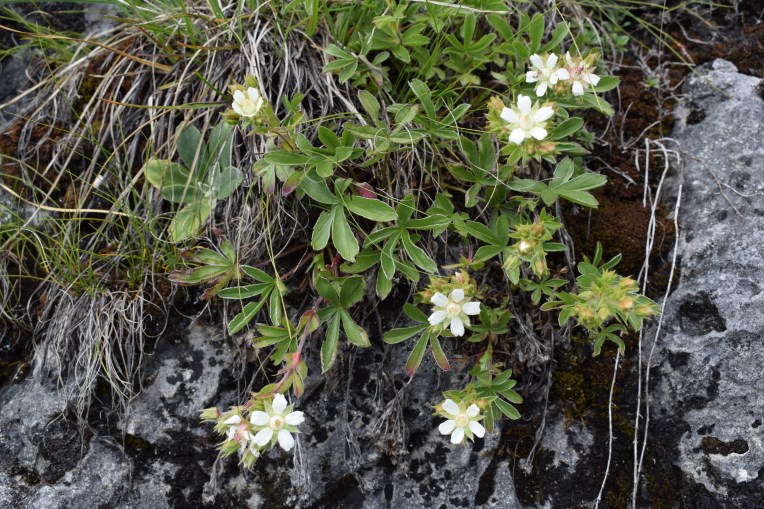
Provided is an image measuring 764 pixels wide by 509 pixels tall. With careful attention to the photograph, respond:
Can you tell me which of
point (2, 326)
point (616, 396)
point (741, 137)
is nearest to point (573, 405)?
point (616, 396)

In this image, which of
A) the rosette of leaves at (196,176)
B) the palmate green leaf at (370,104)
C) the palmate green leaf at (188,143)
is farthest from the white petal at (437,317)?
the palmate green leaf at (188,143)

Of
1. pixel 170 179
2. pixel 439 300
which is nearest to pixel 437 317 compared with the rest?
pixel 439 300

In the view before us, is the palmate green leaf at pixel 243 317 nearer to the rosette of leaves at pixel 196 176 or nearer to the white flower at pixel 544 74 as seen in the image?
the rosette of leaves at pixel 196 176

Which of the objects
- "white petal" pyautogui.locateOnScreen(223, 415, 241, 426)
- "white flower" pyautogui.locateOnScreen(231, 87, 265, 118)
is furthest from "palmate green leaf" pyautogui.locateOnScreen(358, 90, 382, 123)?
"white petal" pyautogui.locateOnScreen(223, 415, 241, 426)

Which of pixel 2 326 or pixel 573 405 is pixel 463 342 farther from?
pixel 2 326

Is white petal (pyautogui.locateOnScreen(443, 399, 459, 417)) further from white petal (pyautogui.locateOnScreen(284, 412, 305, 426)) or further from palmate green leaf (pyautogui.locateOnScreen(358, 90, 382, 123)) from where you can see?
palmate green leaf (pyautogui.locateOnScreen(358, 90, 382, 123))

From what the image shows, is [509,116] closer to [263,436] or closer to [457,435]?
[457,435]
